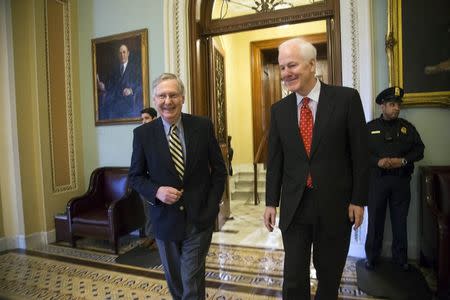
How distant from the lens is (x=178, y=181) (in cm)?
179

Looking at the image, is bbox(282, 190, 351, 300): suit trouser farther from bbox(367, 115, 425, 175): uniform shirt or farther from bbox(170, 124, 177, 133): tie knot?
bbox(367, 115, 425, 175): uniform shirt

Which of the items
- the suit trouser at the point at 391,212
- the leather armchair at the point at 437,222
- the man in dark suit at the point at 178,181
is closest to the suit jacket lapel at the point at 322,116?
the man in dark suit at the point at 178,181

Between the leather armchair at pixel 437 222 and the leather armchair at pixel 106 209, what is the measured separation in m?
3.00

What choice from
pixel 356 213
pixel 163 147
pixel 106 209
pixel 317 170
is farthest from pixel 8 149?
pixel 356 213

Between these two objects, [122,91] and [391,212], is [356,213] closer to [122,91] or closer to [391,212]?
[391,212]

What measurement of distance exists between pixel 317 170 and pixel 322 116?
0.85 ft

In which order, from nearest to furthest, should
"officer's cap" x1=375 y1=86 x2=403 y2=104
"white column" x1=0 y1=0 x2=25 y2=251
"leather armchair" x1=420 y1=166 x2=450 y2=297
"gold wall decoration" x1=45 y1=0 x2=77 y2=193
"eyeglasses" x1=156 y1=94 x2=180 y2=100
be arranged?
"eyeglasses" x1=156 y1=94 x2=180 y2=100 < "leather armchair" x1=420 y1=166 x2=450 y2=297 < "officer's cap" x1=375 y1=86 x2=403 y2=104 < "white column" x1=0 y1=0 x2=25 y2=251 < "gold wall decoration" x1=45 y1=0 x2=77 y2=193

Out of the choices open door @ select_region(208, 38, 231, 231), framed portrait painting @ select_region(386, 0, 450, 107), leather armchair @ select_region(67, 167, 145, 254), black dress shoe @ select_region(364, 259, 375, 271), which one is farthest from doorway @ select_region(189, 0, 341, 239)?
black dress shoe @ select_region(364, 259, 375, 271)

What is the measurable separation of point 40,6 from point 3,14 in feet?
1.37

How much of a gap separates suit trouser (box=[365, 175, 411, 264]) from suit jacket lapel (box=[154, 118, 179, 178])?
202 cm

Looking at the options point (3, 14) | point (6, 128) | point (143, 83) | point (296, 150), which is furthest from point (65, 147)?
point (296, 150)

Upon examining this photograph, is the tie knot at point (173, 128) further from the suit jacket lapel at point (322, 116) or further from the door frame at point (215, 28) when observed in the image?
the door frame at point (215, 28)

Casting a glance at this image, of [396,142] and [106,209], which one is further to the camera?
[106,209]

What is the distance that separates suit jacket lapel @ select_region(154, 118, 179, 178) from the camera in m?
1.78
